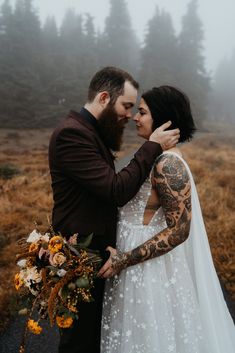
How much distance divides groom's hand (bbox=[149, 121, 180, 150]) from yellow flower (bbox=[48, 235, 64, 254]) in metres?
0.92

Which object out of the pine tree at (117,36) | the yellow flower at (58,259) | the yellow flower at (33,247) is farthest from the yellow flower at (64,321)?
the pine tree at (117,36)


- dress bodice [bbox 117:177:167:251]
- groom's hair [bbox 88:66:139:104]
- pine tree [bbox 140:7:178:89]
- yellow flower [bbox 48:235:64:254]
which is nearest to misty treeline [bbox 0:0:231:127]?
pine tree [bbox 140:7:178:89]

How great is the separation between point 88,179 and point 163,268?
0.89m

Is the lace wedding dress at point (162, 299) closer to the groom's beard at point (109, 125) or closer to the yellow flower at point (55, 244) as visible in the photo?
the groom's beard at point (109, 125)

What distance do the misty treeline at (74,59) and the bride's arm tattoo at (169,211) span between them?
2341 cm

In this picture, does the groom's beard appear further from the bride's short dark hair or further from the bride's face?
the bride's short dark hair

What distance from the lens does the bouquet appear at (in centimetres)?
213

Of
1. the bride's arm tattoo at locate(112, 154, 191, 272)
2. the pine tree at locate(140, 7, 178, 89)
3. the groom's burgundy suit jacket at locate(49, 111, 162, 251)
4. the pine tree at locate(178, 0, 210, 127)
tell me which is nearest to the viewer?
the groom's burgundy suit jacket at locate(49, 111, 162, 251)

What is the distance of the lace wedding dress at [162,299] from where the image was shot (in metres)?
2.50

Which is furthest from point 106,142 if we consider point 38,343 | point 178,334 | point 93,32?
point 93,32

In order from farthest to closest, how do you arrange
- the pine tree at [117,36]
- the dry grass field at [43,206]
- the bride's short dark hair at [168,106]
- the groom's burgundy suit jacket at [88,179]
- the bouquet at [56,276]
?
the pine tree at [117,36] → the dry grass field at [43,206] → the bride's short dark hair at [168,106] → the groom's burgundy suit jacket at [88,179] → the bouquet at [56,276]

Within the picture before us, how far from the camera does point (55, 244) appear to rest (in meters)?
2.17

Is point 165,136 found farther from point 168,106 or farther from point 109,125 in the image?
point 109,125

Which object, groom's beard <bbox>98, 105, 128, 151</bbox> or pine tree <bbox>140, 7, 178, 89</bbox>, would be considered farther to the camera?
pine tree <bbox>140, 7, 178, 89</bbox>
